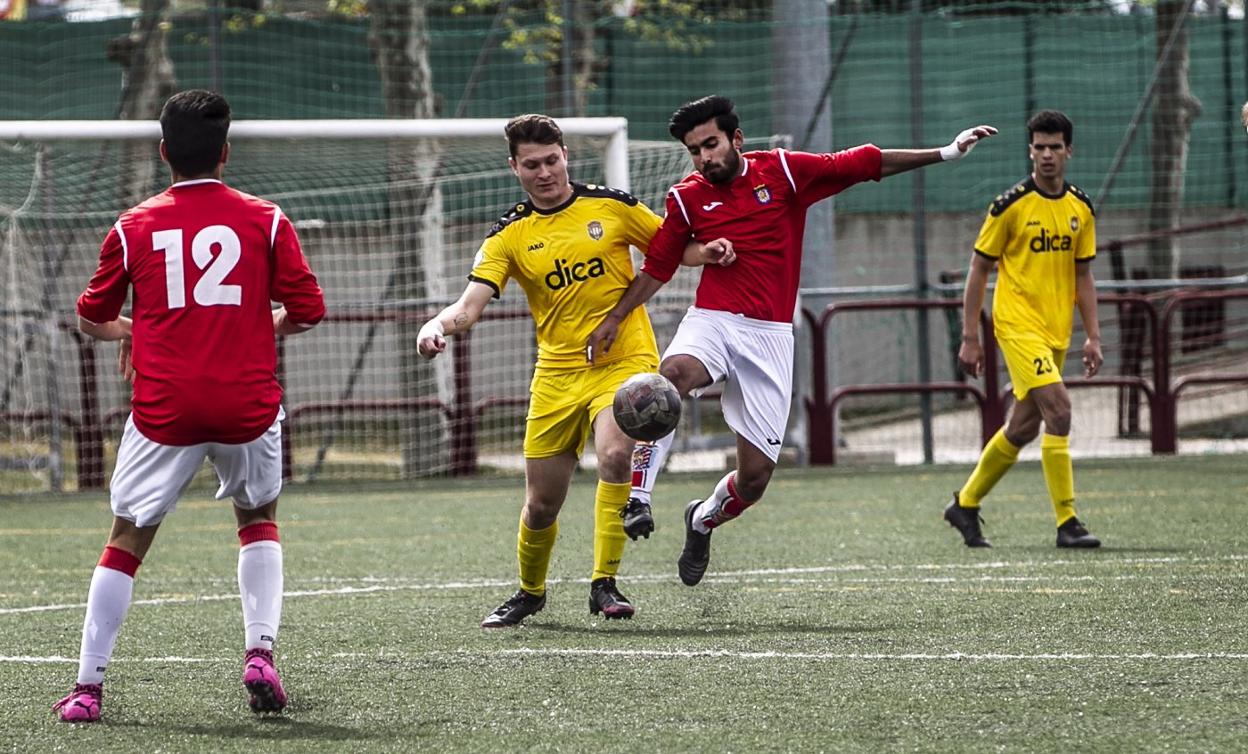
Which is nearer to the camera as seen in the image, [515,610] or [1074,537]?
[515,610]

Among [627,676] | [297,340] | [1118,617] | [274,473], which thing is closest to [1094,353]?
[1118,617]

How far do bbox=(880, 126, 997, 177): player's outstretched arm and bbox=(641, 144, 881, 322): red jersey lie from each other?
0.16 feet

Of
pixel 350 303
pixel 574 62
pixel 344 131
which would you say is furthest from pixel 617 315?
pixel 574 62

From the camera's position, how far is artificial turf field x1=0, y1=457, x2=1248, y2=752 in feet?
15.3

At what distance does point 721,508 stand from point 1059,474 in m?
2.45

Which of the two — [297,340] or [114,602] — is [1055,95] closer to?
[297,340]

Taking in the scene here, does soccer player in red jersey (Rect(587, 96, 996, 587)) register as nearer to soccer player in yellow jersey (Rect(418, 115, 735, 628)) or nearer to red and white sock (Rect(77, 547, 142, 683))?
soccer player in yellow jersey (Rect(418, 115, 735, 628))

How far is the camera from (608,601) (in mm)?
6832

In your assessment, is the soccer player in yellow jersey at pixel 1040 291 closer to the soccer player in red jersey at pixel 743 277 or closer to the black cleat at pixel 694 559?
the soccer player in red jersey at pixel 743 277

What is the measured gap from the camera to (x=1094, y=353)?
349 inches

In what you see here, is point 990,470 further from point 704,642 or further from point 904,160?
point 704,642

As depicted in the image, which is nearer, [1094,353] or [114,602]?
[114,602]

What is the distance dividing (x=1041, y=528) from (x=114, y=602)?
239 inches

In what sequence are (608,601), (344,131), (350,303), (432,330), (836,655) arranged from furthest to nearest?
(350,303)
(344,131)
(608,601)
(432,330)
(836,655)
